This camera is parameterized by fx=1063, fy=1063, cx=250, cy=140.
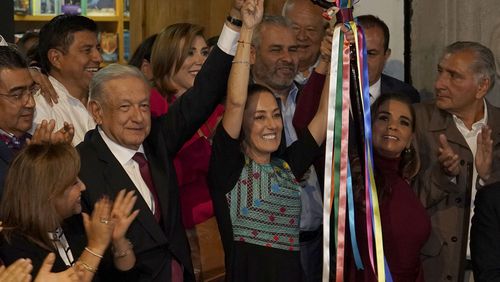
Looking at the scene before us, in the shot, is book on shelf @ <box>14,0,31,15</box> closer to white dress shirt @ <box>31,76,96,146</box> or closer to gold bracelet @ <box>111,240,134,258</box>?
white dress shirt @ <box>31,76,96,146</box>

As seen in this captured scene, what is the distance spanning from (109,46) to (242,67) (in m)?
3.79

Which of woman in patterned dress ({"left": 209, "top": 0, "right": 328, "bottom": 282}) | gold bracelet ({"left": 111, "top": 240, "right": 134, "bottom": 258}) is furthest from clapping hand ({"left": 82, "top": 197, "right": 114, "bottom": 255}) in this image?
woman in patterned dress ({"left": 209, "top": 0, "right": 328, "bottom": 282})

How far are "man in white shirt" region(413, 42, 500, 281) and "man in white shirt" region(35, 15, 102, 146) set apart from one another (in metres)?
1.37

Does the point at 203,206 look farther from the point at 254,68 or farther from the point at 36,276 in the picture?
the point at 36,276

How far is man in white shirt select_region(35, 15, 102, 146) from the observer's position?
4348 mm

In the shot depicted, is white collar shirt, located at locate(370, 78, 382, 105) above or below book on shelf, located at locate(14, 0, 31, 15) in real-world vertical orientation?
below

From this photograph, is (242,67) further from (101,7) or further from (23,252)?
(101,7)

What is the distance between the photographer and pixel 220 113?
4.46 metres

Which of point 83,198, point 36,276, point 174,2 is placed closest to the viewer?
point 36,276

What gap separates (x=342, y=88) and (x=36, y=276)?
1.18 m

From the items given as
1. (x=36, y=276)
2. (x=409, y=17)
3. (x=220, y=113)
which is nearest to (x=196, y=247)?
(x=220, y=113)

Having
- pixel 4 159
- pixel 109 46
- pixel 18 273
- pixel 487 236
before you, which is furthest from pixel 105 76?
pixel 109 46

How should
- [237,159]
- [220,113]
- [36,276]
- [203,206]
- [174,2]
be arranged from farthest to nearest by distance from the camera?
[174,2] < [220,113] < [203,206] < [237,159] < [36,276]

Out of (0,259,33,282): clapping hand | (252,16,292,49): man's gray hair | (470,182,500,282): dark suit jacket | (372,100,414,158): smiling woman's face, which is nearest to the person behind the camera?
(0,259,33,282): clapping hand
